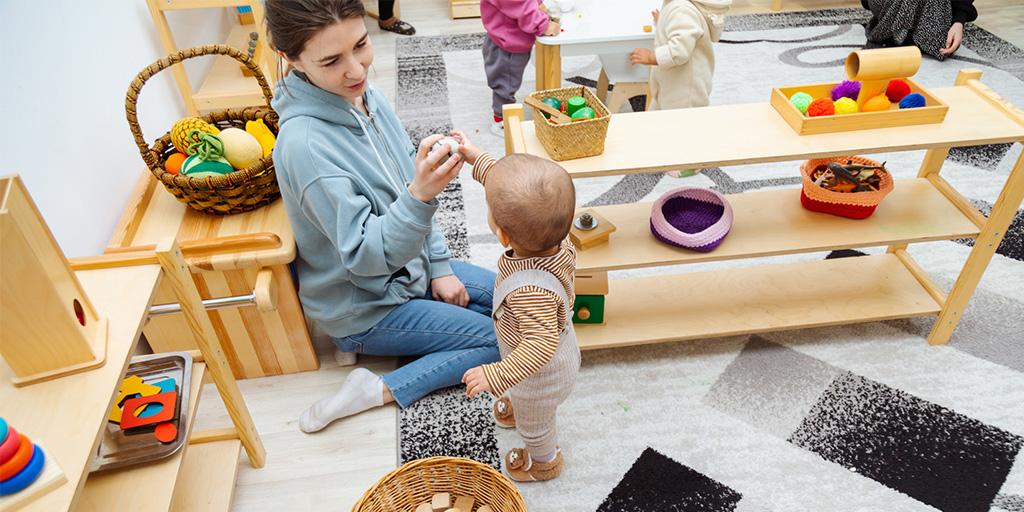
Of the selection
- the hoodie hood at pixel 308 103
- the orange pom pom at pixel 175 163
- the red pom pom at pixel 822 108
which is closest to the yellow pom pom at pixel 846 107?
the red pom pom at pixel 822 108

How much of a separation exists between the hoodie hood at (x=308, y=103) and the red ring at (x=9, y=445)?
782mm

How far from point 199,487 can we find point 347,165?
2.45 ft

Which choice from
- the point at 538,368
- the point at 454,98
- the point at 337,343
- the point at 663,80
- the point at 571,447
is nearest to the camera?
the point at 538,368

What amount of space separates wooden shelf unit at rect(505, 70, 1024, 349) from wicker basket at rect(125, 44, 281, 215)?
622mm

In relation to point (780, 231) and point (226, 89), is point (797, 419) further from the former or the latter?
point (226, 89)

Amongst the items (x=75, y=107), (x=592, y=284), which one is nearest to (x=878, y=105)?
(x=592, y=284)

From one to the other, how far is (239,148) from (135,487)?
2.52ft

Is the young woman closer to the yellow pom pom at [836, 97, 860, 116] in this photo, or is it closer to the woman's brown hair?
the woman's brown hair

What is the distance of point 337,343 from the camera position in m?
1.73

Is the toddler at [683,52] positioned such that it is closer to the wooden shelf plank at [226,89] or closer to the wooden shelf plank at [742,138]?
the wooden shelf plank at [742,138]

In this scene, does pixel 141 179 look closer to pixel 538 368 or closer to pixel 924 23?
pixel 538 368

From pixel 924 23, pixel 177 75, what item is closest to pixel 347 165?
pixel 177 75

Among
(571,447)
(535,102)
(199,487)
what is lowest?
(571,447)

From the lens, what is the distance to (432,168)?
1.25m
